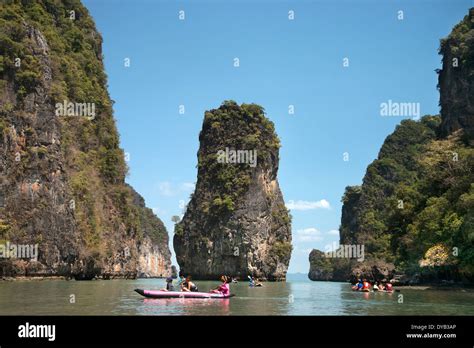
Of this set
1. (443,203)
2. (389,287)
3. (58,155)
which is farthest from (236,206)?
(389,287)

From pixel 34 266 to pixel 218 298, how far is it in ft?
95.0

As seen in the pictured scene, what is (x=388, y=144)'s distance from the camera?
4242 inches

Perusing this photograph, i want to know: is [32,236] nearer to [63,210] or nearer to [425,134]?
[63,210]

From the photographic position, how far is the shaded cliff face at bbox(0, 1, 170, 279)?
170ft

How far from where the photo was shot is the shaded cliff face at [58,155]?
5172 centimetres

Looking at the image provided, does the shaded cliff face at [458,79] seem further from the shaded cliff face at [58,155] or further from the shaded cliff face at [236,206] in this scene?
the shaded cliff face at [58,155]

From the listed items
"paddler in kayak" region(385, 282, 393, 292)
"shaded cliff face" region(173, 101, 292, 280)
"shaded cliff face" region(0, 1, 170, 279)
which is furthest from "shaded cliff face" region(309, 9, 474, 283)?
"shaded cliff face" region(0, 1, 170, 279)

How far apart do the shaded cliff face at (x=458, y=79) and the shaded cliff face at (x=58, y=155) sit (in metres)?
39.1

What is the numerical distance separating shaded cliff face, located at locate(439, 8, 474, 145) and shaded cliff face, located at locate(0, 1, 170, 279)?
128 ft

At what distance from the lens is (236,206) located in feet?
262

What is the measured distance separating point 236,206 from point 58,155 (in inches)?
1159

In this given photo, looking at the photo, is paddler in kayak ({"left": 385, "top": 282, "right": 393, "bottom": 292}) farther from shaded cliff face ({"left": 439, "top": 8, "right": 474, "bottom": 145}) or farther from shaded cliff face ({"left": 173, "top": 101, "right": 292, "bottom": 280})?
shaded cliff face ({"left": 173, "top": 101, "right": 292, "bottom": 280})

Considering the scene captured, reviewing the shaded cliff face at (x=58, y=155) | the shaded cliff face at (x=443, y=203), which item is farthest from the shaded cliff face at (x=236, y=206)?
the shaded cliff face at (x=443, y=203)

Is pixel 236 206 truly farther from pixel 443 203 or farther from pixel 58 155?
pixel 443 203
